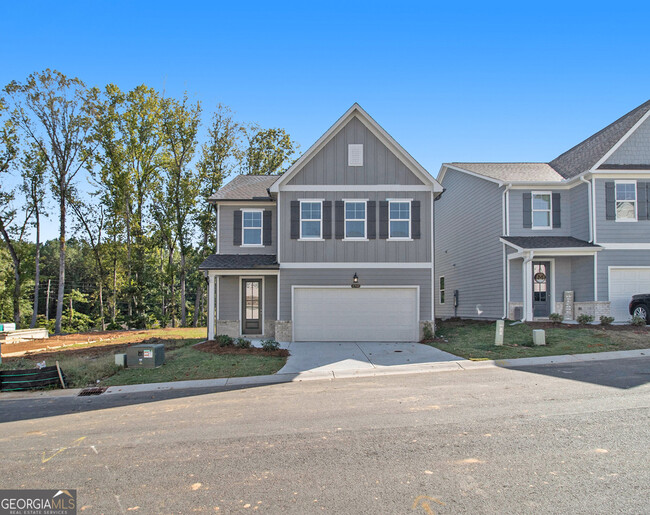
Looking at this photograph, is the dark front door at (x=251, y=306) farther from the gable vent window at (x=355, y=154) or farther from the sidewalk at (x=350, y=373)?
the sidewalk at (x=350, y=373)

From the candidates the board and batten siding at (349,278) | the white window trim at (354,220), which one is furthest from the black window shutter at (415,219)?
the white window trim at (354,220)

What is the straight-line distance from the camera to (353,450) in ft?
17.8

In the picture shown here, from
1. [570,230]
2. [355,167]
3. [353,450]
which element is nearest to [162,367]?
[353,450]

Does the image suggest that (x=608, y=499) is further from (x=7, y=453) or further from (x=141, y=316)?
(x=141, y=316)

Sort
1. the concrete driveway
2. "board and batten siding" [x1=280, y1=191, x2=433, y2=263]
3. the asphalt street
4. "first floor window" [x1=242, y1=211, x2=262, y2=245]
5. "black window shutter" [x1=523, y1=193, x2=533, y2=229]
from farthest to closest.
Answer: "black window shutter" [x1=523, y1=193, x2=533, y2=229] → "first floor window" [x1=242, y1=211, x2=262, y2=245] → "board and batten siding" [x1=280, y1=191, x2=433, y2=263] → the concrete driveway → the asphalt street

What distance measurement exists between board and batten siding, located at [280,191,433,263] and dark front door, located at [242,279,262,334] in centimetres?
208

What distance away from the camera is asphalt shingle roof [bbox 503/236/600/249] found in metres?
17.8

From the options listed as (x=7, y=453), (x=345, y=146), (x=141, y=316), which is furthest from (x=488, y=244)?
(x=141, y=316)

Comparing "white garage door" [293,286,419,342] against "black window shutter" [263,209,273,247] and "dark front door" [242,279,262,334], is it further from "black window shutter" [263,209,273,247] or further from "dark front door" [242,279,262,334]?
"black window shutter" [263,209,273,247]

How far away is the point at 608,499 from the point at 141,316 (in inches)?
1116

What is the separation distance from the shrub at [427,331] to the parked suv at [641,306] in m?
7.71

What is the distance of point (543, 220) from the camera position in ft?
64.5

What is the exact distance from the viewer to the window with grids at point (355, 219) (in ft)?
55.5

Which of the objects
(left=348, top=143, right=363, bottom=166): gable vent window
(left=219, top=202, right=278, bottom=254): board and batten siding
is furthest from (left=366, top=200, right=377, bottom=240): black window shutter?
(left=219, top=202, right=278, bottom=254): board and batten siding
